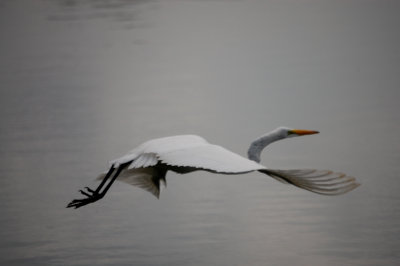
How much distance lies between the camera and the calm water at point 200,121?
7.18 metres

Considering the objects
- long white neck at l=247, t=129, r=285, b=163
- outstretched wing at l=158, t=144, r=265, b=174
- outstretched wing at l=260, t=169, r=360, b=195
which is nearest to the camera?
outstretched wing at l=260, t=169, r=360, b=195

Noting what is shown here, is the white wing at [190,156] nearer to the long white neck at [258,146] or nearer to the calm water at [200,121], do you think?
the long white neck at [258,146]

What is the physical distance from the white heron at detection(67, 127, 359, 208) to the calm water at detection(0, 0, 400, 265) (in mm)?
662

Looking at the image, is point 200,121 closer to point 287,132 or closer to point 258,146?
point 287,132

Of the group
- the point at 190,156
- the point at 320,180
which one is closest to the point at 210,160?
the point at 190,156

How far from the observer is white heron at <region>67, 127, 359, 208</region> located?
4.98m

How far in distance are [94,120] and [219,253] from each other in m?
4.36

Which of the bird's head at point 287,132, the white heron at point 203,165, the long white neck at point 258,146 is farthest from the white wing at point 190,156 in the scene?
the bird's head at point 287,132

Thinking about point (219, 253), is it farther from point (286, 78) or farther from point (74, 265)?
point (286, 78)

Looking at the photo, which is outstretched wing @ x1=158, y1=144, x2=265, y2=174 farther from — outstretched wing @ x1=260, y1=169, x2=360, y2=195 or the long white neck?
the long white neck

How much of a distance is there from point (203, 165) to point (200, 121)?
4903 mm

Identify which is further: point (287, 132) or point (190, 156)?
point (287, 132)

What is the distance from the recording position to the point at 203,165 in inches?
213

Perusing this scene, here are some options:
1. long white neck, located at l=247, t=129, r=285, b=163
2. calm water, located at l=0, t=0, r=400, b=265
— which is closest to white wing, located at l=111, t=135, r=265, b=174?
A: long white neck, located at l=247, t=129, r=285, b=163
